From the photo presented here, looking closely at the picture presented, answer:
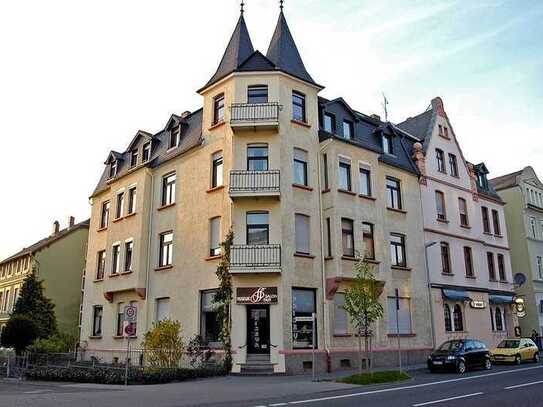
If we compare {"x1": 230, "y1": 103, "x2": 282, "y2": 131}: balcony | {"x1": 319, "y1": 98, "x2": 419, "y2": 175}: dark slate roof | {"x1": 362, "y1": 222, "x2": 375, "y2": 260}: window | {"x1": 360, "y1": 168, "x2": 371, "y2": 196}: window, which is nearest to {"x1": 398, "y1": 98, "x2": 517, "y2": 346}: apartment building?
{"x1": 319, "y1": 98, "x2": 419, "y2": 175}: dark slate roof

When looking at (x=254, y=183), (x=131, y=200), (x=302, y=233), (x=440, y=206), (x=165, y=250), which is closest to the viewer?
(x=254, y=183)

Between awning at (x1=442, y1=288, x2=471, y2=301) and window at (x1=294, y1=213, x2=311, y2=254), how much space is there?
10.6 metres

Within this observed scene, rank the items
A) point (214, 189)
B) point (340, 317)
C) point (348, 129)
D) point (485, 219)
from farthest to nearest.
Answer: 1. point (485, 219)
2. point (348, 129)
3. point (214, 189)
4. point (340, 317)

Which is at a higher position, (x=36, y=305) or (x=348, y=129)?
(x=348, y=129)

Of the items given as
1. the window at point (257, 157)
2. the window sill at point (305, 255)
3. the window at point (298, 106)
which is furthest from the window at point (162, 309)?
the window at point (298, 106)

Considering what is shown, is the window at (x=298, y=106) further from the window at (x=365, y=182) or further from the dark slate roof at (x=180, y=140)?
the dark slate roof at (x=180, y=140)

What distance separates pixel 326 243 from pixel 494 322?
1680 centimetres

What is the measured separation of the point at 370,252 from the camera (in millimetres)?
26750

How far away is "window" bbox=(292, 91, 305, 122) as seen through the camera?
25958 mm

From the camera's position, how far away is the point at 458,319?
3147 cm

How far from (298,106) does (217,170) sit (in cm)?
522

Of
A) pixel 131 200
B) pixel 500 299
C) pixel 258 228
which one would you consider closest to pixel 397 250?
pixel 258 228

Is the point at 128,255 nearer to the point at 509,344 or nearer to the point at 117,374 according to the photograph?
the point at 117,374

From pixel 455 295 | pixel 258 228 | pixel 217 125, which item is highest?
pixel 217 125
